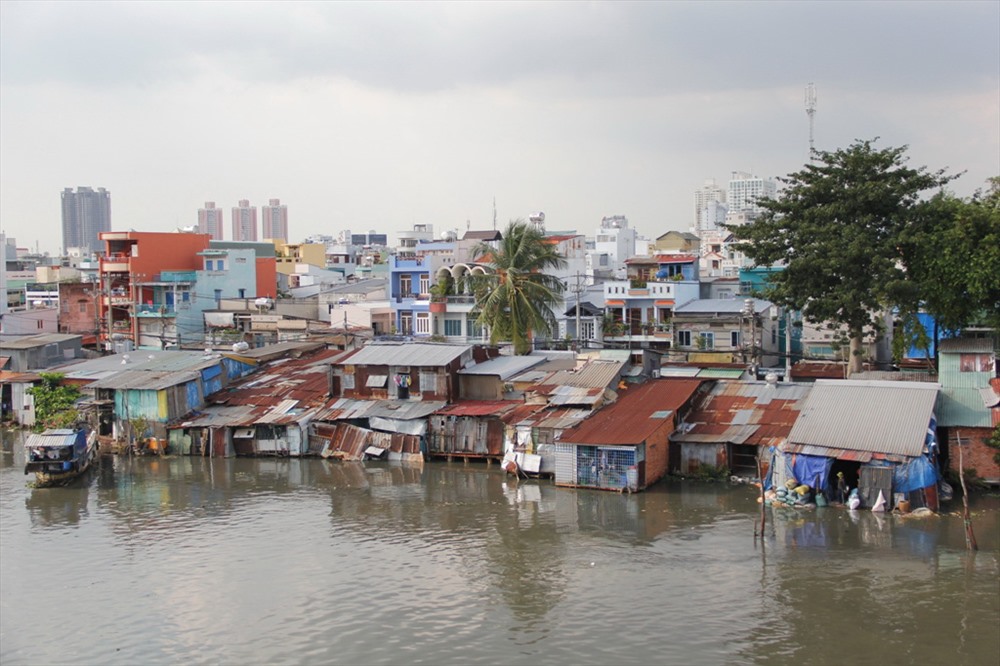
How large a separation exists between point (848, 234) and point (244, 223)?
150 m

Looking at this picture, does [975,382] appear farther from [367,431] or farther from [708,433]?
[367,431]

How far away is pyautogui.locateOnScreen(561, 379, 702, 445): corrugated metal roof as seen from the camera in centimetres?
2497

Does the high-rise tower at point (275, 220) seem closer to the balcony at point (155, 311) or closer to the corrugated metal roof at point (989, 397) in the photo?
the balcony at point (155, 311)

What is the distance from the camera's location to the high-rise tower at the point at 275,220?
166 meters

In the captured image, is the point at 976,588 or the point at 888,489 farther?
the point at 888,489

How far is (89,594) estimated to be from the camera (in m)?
18.7

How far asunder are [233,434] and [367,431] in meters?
4.45

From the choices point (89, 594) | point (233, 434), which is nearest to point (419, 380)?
point (233, 434)

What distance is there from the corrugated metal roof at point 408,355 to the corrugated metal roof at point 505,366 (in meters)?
0.65

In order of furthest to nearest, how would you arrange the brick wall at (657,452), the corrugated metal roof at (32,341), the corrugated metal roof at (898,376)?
the corrugated metal roof at (32,341), the corrugated metal roof at (898,376), the brick wall at (657,452)

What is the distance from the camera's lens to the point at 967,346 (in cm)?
2514

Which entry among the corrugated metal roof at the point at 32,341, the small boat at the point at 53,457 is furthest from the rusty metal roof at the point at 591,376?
the corrugated metal roof at the point at 32,341

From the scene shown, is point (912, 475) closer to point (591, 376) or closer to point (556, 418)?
point (556, 418)

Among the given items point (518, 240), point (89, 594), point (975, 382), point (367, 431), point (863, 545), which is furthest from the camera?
point (518, 240)
